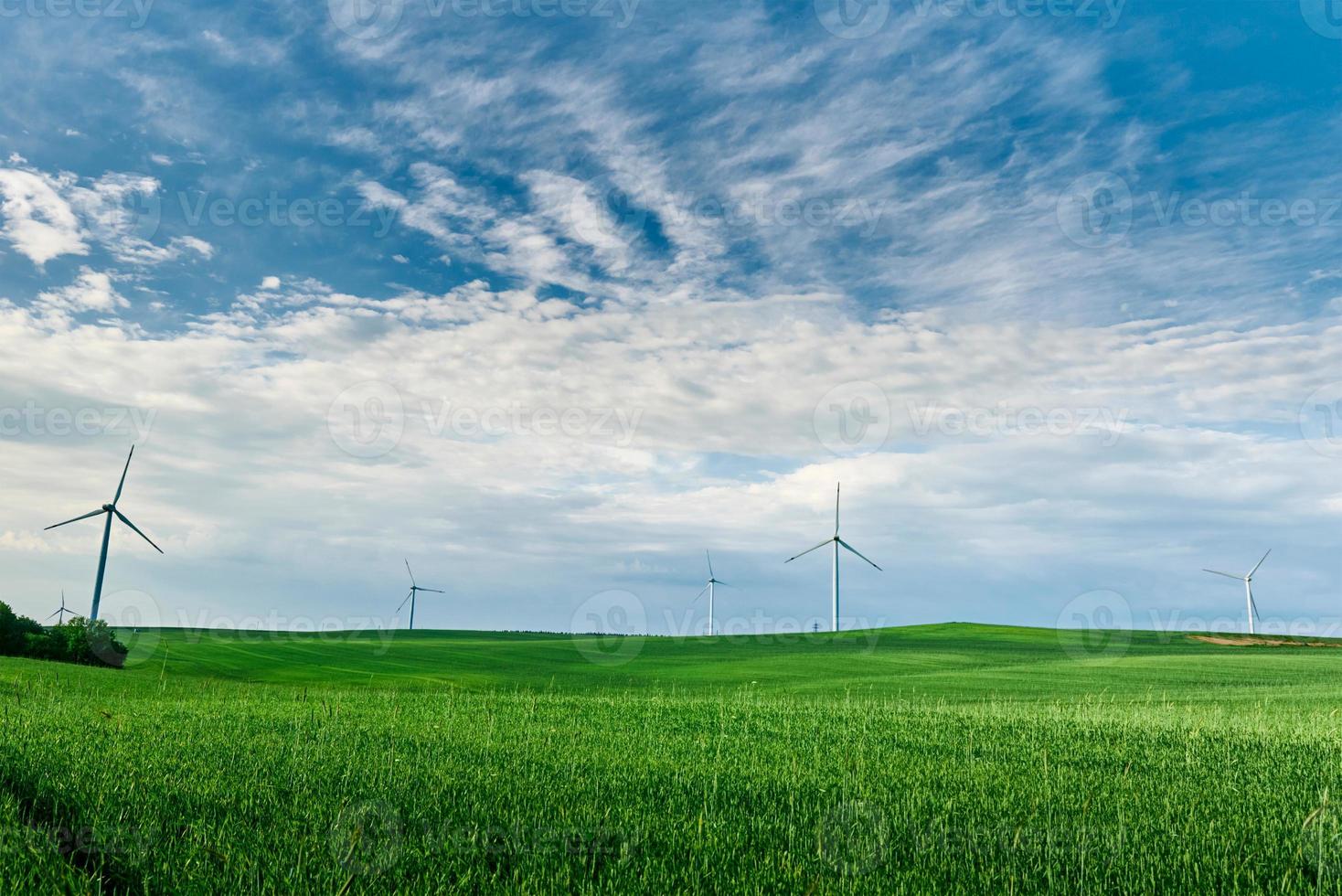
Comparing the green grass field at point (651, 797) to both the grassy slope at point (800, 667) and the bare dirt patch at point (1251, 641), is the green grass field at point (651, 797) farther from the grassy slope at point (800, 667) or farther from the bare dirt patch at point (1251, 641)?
the bare dirt patch at point (1251, 641)

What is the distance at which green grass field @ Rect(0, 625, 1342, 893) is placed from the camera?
278 inches

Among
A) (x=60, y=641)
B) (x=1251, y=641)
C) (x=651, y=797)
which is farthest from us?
(x=1251, y=641)

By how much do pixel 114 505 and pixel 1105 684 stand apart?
227 feet

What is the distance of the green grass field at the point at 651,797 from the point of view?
7.05 m

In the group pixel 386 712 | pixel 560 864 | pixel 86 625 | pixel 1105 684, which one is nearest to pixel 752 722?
pixel 386 712

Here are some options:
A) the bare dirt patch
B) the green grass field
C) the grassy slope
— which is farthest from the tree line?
the bare dirt patch

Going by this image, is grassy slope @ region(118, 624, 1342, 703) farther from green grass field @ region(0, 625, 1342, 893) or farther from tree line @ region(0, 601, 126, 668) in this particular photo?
green grass field @ region(0, 625, 1342, 893)

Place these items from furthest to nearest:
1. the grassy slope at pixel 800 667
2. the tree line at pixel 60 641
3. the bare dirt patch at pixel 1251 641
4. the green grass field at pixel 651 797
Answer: the bare dirt patch at pixel 1251 641 < the tree line at pixel 60 641 < the grassy slope at pixel 800 667 < the green grass field at pixel 651 797

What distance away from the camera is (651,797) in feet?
32.9

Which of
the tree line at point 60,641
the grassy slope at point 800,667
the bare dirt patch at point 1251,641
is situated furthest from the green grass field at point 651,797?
the bare dirt patch at point 1251,641

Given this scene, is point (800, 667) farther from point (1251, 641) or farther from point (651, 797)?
point (1251, 641)

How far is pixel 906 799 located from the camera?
10188mm

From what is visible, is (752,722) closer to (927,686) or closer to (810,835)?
(810,835)

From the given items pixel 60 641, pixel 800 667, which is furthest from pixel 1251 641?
pixel 60 641
